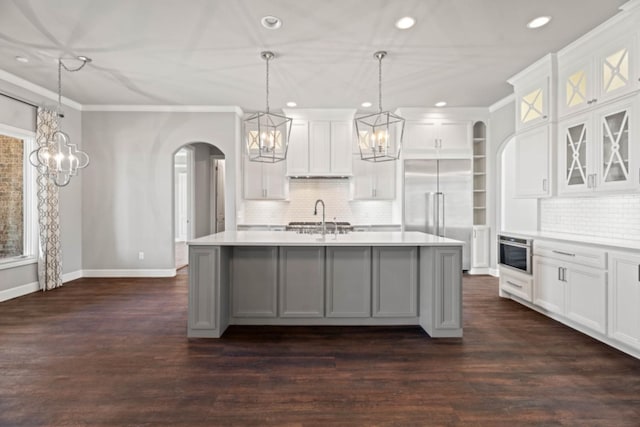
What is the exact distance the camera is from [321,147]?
20.5 feet

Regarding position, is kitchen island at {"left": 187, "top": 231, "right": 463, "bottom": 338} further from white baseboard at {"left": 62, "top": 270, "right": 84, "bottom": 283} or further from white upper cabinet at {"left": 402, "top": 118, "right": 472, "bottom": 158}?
white baseboard at {"left": 62, "top": 270, "right": 84, "bottom": 283}

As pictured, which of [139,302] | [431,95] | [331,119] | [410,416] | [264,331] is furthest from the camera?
[331,119]

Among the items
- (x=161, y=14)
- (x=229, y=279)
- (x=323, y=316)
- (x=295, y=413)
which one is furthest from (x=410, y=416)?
(x=161, y=14)

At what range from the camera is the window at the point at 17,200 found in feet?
15.2

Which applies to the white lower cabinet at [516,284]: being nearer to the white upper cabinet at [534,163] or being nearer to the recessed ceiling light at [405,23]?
the white upper cabinet at [534,163]

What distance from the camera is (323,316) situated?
352 cm

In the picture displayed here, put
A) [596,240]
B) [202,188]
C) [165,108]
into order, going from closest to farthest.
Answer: [596,240], [165,108], [202,188]

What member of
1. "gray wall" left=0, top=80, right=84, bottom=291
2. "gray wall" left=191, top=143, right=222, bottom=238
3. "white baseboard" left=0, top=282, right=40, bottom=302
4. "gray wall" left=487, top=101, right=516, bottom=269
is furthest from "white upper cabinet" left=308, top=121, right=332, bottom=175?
"white baseboard" left=0, top=282, right=40, bottom=302

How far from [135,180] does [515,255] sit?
593cm

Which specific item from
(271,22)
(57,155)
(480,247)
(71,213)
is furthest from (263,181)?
(480,247)

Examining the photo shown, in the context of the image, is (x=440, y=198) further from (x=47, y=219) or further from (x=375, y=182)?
(x=47, y=219)

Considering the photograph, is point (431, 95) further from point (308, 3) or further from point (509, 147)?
point (308, 3)

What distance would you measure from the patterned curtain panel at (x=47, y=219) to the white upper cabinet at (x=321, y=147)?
360 centimetres

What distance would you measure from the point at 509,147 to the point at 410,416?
19.7 ft
